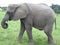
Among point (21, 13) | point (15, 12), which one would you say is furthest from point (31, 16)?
point (15, 12)

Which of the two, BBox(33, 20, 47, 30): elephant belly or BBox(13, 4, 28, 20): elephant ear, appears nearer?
BBox(13, 4, 28, 20): elephant ear

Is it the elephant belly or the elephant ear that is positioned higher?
the elephant ear

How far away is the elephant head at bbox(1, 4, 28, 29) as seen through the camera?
21.2 ft

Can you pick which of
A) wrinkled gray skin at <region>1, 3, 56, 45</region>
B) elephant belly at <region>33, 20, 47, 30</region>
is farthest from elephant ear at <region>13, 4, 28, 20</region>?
elephant belly at <region>33, 20, 47, 30</region>

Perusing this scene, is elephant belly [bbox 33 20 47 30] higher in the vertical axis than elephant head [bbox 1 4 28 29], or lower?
lower

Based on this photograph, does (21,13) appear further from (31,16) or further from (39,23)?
(39,23)

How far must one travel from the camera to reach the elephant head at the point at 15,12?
6.48 meters

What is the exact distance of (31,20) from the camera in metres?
6.54

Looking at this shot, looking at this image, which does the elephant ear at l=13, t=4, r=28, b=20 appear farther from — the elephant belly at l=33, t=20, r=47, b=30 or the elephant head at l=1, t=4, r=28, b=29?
the elephant belly at l=33, t=20, r=47, b=30

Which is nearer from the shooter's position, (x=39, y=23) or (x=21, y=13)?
(x=21, y=13)

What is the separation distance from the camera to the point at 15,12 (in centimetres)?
656

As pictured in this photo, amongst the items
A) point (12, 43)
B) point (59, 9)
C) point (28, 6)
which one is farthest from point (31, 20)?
point (59, 9)

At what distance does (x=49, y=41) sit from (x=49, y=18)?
0.78 metres

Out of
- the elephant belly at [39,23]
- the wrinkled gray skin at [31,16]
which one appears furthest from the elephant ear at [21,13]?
the elephant belly at [39,23]
